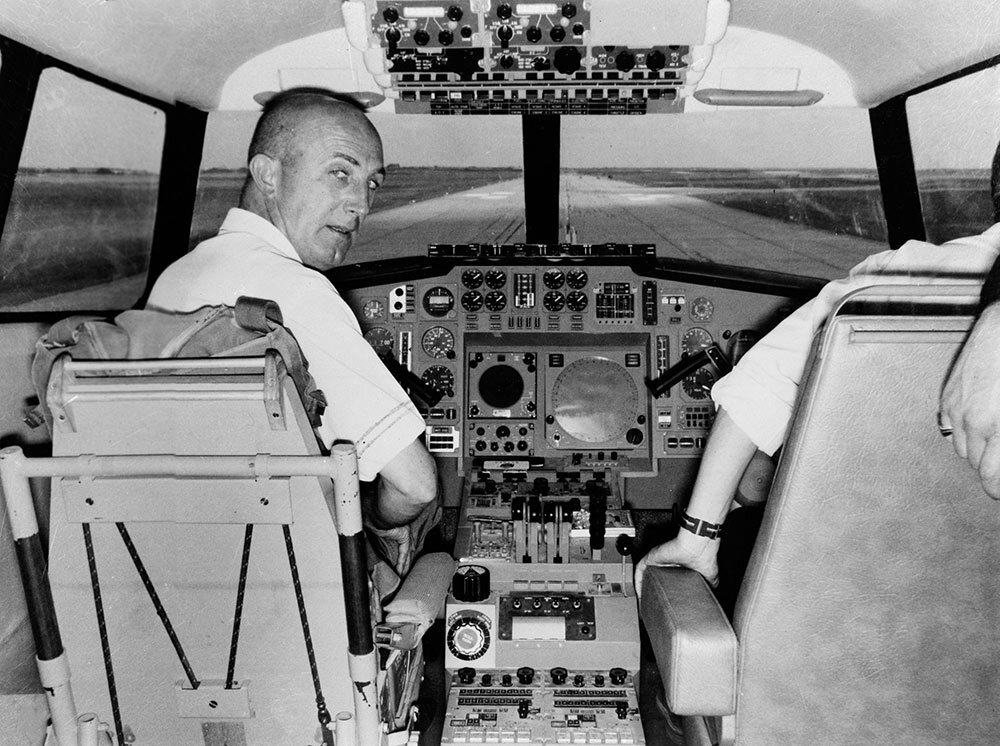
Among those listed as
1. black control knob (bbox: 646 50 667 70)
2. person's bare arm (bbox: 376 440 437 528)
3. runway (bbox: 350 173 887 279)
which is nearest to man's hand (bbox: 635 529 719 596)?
person's bare arm (bbox: 376 440 437 528)

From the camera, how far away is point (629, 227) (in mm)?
3916

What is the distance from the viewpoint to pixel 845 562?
1121 millimetres

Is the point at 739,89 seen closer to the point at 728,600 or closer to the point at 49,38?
the point at 728,600

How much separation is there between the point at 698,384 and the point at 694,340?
17 cm

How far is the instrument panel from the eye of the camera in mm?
2916

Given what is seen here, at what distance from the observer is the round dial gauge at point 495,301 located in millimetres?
2928

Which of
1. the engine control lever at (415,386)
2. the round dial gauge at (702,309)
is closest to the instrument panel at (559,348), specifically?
the round dial gauge at (702,309)

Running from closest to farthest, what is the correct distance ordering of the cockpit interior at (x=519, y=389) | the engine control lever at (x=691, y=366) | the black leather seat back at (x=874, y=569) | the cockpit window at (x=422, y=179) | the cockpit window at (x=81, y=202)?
1. the black leather seat back at (x=874, y=569)
2. the cockpit interior at (x=519, y=389)
3. the cockpit window at (x=81, y=202)
4. the engine control lever at (x=691, y=366)
5. the cockpit window at (x=422, y=179)

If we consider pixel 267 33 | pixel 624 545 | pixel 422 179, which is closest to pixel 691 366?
pixel 624 545

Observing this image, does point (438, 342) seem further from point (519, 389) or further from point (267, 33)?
point (267, 33)

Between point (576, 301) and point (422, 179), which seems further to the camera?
point (422, 179)

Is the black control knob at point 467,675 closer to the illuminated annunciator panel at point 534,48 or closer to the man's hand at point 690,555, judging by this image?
the man's hand at point 690,555

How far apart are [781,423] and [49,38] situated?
1727 mm

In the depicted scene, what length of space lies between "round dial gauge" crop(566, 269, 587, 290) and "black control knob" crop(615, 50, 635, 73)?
2.76 feet
